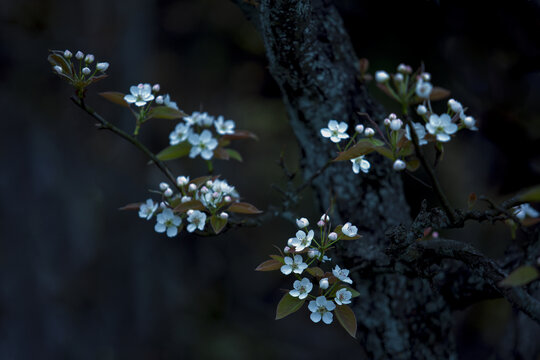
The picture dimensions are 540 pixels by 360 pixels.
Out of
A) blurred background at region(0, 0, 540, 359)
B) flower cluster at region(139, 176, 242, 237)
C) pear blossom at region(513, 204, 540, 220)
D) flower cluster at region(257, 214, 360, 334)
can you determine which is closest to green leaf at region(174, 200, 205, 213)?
flower cluster at region(139, 176, 242, 237)

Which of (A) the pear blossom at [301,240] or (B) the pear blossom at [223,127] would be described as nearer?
(A) the pear blossom at [301,240]

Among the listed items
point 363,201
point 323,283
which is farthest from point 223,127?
point 323,283

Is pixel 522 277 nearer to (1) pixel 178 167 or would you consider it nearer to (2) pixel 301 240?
(2) pixel 301 240

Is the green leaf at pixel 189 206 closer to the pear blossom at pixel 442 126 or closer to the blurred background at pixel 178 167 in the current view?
the pear blossom at pixel 442 126

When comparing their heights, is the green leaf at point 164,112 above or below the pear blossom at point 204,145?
above

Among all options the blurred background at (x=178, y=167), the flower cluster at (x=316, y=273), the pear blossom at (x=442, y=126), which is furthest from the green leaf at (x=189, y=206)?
the blurred background at (x=178, y=167)

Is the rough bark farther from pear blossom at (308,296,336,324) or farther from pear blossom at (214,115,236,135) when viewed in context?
pear blossom at (308,296,336,324)

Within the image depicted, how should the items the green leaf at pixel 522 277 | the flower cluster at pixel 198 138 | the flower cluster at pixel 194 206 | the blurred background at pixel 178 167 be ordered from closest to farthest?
the green leaf at pixel 522 277 → the flower cluster at pixel 194 206 → the flower cluster at pixel 198 138 → the blurred background at pixel 178 167
